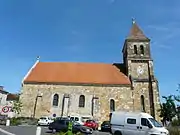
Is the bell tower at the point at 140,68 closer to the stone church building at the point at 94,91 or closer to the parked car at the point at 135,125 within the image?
the stone church building at the point at 94,91

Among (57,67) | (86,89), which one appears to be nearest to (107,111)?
(86,89)

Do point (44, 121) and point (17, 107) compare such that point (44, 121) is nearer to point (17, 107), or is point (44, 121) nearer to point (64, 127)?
point (17, 107)

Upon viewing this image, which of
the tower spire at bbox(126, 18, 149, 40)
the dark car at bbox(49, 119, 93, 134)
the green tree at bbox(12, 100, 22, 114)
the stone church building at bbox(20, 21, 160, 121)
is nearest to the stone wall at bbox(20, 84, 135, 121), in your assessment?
the stone church building at bbox(20, 21, 160, 121)

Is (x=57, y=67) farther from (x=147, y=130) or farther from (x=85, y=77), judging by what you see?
(x=147, y=130)

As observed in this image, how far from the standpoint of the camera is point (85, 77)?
128 feet

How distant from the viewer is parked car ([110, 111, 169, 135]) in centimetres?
1590

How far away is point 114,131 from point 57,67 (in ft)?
85.4

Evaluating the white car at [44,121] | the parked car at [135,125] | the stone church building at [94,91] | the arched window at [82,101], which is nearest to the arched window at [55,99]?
the stone church building at [94,91]

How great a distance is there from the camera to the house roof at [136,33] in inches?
1636

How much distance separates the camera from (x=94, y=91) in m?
37.1

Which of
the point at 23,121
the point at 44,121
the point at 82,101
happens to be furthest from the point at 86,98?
the point at 23,121

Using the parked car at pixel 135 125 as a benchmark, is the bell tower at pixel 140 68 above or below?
above

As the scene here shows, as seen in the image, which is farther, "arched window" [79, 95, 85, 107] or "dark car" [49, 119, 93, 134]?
"arched window" [79, 95, 85, 107]

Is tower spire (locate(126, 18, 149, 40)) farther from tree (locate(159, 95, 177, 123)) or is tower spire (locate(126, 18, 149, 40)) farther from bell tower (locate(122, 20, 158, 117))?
tree (locate(159, 95, 177, 123))
